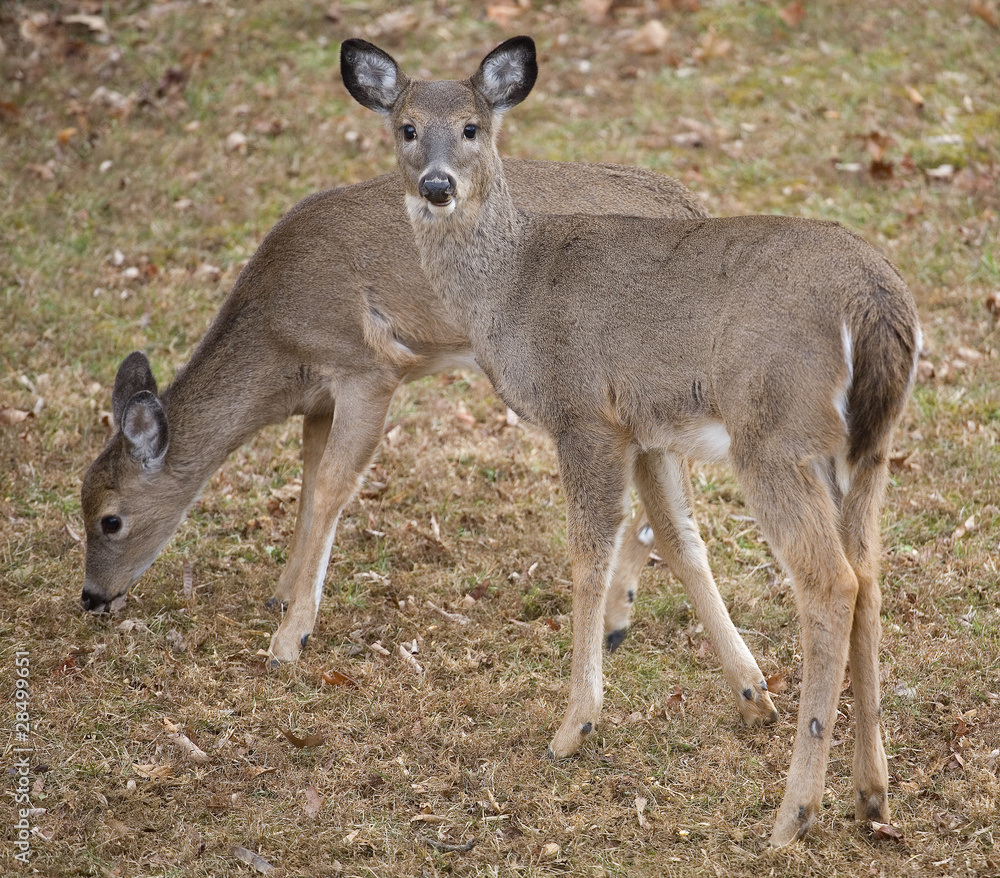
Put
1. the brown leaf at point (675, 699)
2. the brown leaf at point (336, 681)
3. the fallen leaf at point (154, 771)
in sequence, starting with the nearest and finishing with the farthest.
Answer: the fallen leaf at point (154, 771) → the brown leaf at point (675, 699) → the brown leaf at point (336, 681)

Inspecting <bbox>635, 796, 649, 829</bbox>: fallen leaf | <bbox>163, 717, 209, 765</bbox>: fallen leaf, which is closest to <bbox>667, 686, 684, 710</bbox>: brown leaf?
<bbox>635, 796, 649, 829</bbox>: fallen leaf

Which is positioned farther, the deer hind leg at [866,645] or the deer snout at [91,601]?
the deer snout at [91,601]

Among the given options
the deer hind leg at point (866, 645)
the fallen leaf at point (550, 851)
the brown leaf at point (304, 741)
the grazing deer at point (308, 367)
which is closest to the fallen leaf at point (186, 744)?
the brown leaf at point (304, 741)

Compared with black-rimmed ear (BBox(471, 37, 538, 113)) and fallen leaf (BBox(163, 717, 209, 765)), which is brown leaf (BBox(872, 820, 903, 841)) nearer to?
fallen leaf (BBox(163, 717, 209, 765))

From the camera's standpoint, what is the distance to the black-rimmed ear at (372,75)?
5762 mm

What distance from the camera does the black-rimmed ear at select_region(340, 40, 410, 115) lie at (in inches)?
227

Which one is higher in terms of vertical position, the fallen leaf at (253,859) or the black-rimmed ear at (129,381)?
the black-rimmed ear at (129,381)

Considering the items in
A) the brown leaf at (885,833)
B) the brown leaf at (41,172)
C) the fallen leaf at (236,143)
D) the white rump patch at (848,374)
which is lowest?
the brown leaf at (885,833)

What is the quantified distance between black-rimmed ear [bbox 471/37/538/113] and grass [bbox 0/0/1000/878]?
245cm

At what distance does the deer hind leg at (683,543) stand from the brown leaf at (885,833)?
3.46ft

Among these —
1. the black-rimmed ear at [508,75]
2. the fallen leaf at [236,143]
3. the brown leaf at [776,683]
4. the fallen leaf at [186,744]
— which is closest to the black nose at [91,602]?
the fallen leaf at [186,744]

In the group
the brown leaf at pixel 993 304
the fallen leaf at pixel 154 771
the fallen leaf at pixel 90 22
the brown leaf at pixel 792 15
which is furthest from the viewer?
the fallen leaf at pixel 90 22

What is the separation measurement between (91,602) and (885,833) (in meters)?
3.95

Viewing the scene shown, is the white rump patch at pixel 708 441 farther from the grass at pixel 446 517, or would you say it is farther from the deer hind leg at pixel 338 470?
the deer hind leg at pixel 338 470
